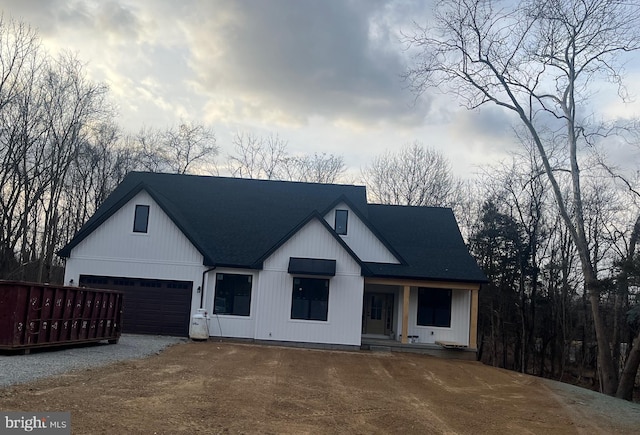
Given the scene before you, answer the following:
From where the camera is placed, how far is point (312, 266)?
21.5m

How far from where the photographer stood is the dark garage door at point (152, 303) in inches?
865

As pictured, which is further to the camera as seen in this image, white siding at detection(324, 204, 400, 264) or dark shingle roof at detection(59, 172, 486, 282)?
white siding at detection(324, 204, 400, 264)

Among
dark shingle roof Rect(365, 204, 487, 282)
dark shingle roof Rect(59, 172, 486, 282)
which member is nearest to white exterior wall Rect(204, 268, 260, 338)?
dark shingle roof Rect(59, 172, 486, 282)

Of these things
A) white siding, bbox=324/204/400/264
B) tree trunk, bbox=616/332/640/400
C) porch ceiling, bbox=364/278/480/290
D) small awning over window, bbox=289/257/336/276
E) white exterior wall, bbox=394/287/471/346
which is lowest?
tree trunk, bbox=616/332/640/400

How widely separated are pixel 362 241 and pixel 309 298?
3.61 meters

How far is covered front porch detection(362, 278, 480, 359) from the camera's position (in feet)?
73.2

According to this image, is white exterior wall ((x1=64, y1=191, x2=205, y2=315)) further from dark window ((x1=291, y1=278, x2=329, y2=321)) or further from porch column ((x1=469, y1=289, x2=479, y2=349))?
porch column ((x1=469, y1=289, x2=479, y2=349))

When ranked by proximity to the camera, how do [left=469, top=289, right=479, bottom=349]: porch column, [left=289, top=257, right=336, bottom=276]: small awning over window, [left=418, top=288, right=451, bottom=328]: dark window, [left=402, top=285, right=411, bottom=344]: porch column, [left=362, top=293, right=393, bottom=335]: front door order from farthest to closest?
[left=362, top=293, right=393, bottom=335]: front door, [left=418, top=288, right=451, bottom=328]: dark window, [left=469, top=289, right=479, bottom=349]: porch column, [left=402, top=285, right=411, bottom=344]: porch column, [left=289, top=257, right=336, bottom=276]: small awning over window

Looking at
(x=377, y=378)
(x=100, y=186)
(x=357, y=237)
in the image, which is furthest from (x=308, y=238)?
(x=100, y=186)

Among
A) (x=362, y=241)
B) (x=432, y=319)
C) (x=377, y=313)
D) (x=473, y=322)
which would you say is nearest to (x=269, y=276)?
(x=362, y=241)

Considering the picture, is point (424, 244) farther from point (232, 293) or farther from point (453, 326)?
point (232, 293)

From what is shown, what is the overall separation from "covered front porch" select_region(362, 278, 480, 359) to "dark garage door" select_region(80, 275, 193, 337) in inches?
278

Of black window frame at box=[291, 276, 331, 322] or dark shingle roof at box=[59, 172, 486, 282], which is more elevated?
dark shingle roof at box=[59, 172, 486, 282]

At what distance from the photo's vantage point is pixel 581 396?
1397 cm
